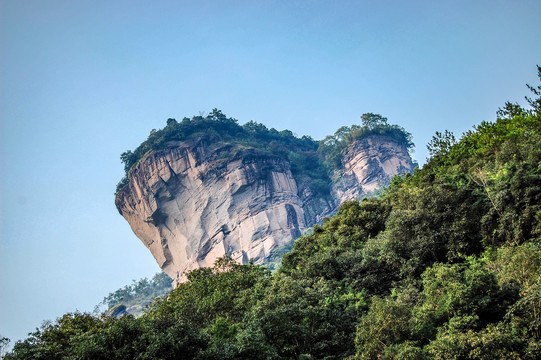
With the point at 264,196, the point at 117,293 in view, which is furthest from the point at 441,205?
the point at 117,293

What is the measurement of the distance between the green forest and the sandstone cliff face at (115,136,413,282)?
32.1 meters

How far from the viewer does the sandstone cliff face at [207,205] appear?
53812 millimetres

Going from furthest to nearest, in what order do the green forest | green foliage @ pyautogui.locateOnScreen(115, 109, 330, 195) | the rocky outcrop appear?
the rocky outcrop → green foliage @ pyautogui.locateOnScreen(115, 109, 330, 195) → the green forest

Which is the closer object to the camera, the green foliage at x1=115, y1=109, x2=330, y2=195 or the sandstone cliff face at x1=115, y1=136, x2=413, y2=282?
the sandstone cliff face at x1=115, y1=136, x2=413, y2=282

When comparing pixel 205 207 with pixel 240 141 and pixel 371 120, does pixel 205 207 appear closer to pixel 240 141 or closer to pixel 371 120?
pixel 240 141

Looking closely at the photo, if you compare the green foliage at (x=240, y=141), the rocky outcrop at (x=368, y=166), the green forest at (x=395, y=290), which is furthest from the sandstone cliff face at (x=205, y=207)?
the green forest at (x=395, y=290)

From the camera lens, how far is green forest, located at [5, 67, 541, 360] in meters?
9.48

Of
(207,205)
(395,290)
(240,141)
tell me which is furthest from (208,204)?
(395,290)

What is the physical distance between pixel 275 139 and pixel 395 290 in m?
57.7

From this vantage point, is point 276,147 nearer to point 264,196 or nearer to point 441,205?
point 264,196

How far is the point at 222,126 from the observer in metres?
65.1

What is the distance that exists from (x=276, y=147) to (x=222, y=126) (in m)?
8.18

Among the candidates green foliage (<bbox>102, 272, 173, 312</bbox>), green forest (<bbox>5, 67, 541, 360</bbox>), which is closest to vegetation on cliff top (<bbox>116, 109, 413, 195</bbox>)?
green foliage (<bbox>102, 272, 173, 312</bbox>)

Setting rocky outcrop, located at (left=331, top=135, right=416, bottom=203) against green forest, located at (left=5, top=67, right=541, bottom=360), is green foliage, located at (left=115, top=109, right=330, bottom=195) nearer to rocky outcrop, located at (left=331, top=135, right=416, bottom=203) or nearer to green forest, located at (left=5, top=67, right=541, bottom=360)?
rocky outcrop, located at (left=331, top=135, right=416, bottom=203)
